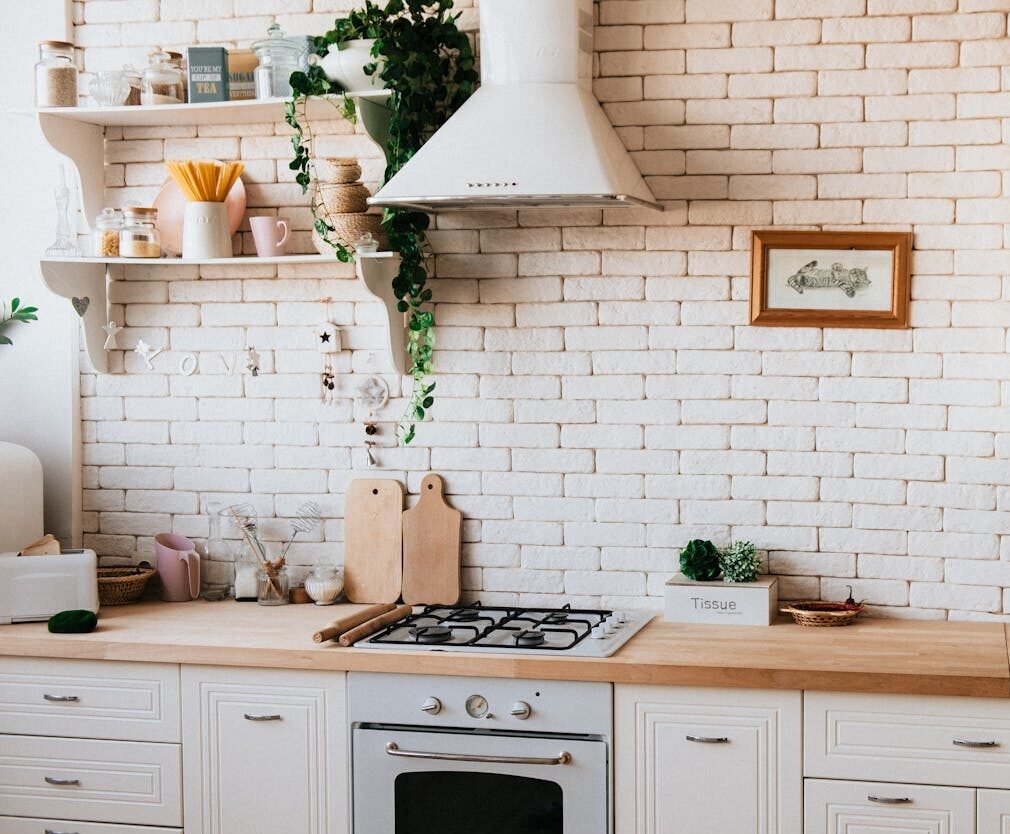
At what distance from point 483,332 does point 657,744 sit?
1.22 m

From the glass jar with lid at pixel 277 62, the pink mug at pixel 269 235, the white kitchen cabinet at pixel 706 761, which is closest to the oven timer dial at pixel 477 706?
the white kitchen cabinet at pixel 706 761

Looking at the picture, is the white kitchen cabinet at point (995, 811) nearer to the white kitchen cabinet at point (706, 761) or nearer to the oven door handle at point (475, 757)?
the white kitchen cabinet at point (706, 761)

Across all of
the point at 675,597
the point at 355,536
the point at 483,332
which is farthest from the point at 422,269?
the point at 675,597

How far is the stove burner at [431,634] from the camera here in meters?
3.05

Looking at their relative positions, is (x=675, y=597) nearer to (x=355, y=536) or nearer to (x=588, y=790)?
(x=588, y=790)

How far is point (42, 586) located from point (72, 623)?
0.64 feet

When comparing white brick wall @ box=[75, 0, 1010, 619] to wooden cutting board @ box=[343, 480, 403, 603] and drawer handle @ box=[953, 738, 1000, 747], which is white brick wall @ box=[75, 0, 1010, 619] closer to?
wooden cutting board @ box=[343, 480, 403, 603]

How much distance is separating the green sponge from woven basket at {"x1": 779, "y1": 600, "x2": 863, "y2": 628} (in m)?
1.75

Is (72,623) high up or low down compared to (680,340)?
down

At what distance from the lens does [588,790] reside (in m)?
2.91

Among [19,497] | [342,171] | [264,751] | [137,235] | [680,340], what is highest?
[342,171]

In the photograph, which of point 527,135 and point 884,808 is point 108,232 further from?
point 884,808

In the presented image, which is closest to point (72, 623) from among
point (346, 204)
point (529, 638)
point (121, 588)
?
point (121, 588)

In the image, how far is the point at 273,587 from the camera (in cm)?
356
